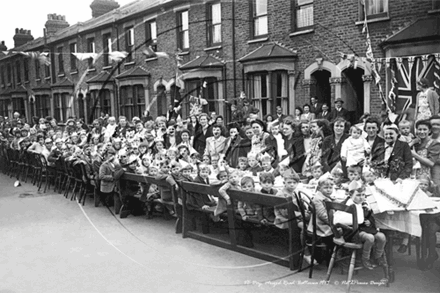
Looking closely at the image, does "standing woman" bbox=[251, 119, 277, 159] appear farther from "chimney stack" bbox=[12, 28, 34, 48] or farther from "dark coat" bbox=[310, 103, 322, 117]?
"chimney stack" bbox=[12, 28, 34, 48]

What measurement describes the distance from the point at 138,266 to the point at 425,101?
15.1ft

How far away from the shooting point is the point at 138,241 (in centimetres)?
671

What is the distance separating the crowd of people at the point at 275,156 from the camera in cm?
533

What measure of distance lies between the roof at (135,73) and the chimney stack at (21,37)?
39.0ft

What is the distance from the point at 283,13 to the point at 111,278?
18.9 ft

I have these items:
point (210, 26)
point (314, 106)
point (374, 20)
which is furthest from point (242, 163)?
point (210, 26)

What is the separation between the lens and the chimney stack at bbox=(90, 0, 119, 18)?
11.4 metres

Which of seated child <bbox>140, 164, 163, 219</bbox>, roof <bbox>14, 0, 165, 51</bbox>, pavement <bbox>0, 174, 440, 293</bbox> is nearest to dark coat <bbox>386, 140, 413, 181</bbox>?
pavement <bbox>0, 174, 440, 293</bbox>

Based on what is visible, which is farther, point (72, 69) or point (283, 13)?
point (72, 69)

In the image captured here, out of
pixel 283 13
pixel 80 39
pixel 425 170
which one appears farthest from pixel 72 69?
pixel 425 170

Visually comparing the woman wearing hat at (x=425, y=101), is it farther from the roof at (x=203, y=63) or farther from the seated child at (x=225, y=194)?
the roof at (x=203, y=63)

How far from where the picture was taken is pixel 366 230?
475 cm

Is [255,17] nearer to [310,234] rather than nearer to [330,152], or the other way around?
[330,152]

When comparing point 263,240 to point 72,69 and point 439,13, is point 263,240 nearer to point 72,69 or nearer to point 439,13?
point 439,13
